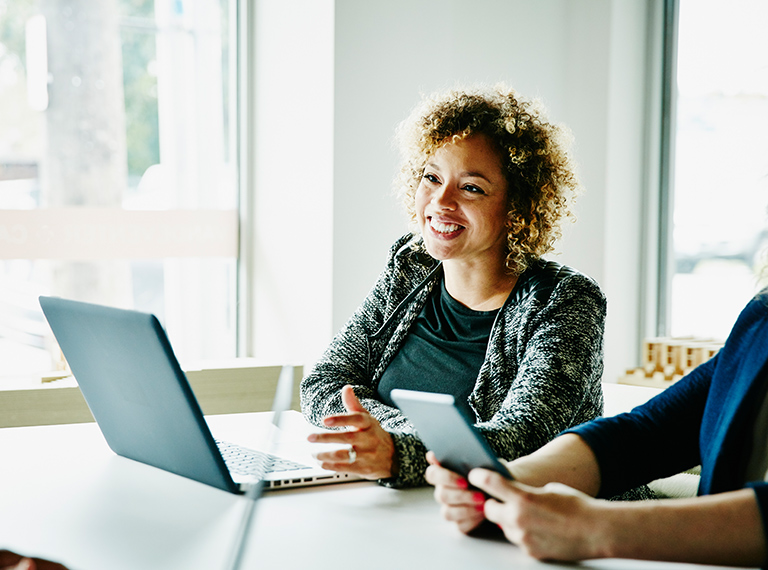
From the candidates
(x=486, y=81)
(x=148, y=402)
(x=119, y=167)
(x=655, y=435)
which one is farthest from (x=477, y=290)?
(x=119, y=167)

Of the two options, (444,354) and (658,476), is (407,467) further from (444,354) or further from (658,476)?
(444,354)

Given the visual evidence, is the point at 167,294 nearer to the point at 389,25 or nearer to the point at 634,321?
the point at 389,25

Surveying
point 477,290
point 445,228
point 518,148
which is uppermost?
point 518,148

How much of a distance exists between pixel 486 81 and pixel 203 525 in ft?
9.32

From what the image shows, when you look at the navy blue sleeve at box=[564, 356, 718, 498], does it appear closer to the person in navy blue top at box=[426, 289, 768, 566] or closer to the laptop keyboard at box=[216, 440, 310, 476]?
the person in navy blue top at box=[426, 289, 768, 566]

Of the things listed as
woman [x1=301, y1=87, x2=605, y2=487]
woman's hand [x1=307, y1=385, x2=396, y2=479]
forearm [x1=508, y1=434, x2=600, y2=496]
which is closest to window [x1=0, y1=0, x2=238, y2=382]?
woman [x1=301, y1=87, x2=605, y2=487]

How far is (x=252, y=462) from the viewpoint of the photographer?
1368 millimetres

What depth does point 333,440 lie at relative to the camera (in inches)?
50.5

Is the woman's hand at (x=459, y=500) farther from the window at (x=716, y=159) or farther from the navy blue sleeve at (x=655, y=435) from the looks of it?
the window at (x=716, y=159)

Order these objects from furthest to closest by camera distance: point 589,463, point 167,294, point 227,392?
point 167,294 → point 227,392 → point 589,463

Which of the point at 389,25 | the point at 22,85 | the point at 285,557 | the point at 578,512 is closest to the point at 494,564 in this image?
the point at 578,512

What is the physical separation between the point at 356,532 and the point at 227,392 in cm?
212

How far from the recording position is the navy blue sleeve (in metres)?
1.30

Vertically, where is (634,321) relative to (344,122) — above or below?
below
